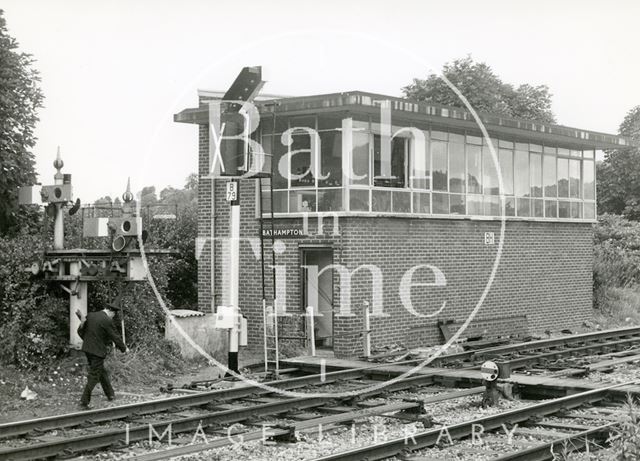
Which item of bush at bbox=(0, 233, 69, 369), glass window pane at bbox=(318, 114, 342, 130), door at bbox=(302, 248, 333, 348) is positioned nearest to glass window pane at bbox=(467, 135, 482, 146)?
glass window pane at bbox=(318, 114, 342, 130)

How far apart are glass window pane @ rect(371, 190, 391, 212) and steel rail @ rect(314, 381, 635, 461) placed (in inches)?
299

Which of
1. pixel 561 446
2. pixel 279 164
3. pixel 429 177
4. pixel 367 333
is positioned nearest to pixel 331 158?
pixel 279 164

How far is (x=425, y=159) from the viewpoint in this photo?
2119 centimetres

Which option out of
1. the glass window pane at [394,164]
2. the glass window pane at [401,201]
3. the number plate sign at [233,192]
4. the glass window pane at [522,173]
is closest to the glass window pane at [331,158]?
the glass window pane at [394,164]

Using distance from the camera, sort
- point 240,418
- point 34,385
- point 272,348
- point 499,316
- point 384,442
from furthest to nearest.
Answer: point 499,316 < point 272,348 < point 34,385 < point 240,418 < point 384,442

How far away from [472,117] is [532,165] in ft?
14.3

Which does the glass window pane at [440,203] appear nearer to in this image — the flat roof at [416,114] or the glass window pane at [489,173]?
the flat roof at [416,114]

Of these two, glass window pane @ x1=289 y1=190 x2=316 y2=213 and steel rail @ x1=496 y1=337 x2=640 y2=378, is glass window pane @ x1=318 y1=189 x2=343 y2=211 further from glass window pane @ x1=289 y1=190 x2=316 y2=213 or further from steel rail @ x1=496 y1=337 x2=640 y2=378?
steel rail @ x1=496 y1=337 x2=640 y2=378

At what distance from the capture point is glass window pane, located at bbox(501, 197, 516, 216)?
23.8m

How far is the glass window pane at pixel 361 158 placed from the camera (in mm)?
19531

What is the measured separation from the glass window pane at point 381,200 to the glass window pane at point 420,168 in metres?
0.99

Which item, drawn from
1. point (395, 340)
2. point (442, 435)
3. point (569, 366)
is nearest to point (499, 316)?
point (395, 340)

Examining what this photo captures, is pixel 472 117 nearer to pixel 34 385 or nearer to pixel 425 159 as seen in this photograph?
pixel 425 159

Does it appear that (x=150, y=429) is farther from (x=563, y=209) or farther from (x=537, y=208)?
(x=563, y=209)
